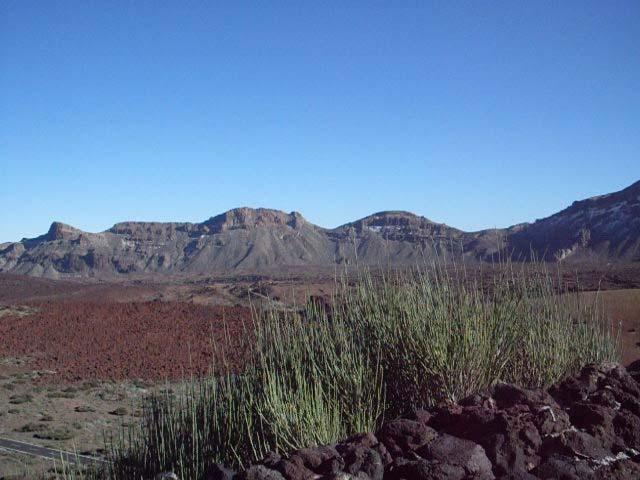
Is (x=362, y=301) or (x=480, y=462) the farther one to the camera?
(x=362, y=301)

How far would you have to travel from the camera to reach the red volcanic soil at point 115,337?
26281mm

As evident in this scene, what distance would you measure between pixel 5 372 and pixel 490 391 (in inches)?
983

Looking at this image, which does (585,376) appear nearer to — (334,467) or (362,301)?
(362,301)

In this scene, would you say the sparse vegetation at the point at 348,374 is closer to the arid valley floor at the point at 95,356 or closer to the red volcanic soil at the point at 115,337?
the arid valley floor at the point at 95,356

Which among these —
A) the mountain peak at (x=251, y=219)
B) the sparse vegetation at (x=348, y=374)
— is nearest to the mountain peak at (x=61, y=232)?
the mountain peak at (x=251, y=219)

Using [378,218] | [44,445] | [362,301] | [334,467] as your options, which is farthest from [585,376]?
[378,218]

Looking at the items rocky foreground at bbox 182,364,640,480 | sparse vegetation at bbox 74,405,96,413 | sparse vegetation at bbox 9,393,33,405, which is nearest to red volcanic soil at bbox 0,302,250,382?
sparse vegetation at bbox 9,393,33,405

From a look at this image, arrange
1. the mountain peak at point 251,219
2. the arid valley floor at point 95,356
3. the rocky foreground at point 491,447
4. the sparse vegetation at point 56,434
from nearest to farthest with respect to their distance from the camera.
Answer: the rocky foreground at point 491,447, the sparse vegetation at point 56,434, the arid valley floor at point 95,356, the mountain peak at point 251,219

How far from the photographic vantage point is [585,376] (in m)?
6.59

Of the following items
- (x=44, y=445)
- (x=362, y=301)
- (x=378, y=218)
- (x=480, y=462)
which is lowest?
(x=44, y=445)

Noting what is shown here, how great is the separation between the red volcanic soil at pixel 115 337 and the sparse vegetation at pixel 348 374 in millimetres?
17038

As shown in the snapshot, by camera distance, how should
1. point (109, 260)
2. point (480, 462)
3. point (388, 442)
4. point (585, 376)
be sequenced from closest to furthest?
point (480, 462) < point (388, 442) < point (585, 376) < point (109, 260)

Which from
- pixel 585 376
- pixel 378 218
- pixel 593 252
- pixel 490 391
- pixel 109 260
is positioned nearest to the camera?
pixel 490 391

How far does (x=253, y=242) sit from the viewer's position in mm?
138000
